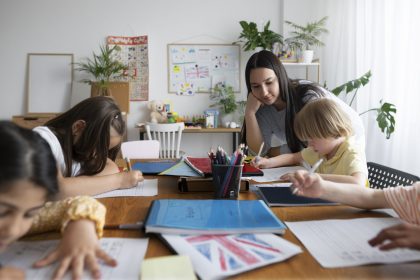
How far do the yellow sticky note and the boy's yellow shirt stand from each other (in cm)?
75

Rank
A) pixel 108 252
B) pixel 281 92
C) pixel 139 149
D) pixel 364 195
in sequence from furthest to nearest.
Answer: pixel 139 149 → pixel 281 92 → pixel 364 195 → pixel 108 252

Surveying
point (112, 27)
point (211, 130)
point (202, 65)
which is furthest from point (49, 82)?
point (211, 130)

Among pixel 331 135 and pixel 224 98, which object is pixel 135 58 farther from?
pixel 331 135

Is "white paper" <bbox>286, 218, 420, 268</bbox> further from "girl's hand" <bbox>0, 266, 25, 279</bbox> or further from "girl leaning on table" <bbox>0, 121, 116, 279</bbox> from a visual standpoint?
"girl's hand" <bbox>0, 266, 25, 279</bbox>

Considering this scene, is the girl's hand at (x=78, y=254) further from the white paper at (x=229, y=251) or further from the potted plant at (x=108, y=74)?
the potted plant at (x=108, y=74)

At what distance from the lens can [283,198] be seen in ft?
3.27

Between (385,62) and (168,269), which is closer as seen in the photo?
(168,269)

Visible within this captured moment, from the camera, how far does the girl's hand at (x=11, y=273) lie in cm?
53

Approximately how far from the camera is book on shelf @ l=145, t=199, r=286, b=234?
0.72 m

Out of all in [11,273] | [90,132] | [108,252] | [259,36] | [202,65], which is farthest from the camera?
[202,65]

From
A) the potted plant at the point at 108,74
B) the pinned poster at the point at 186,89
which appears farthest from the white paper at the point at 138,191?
the pinned poster at the point at 186,89

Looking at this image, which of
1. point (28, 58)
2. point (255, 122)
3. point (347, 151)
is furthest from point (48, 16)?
point (347, 151)

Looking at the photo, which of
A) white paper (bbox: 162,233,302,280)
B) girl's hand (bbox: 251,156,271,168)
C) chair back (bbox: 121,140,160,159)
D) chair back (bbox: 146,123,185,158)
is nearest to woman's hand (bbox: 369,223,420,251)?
white paper (bbox: 162,233,302,280)

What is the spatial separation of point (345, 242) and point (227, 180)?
0.39 m
